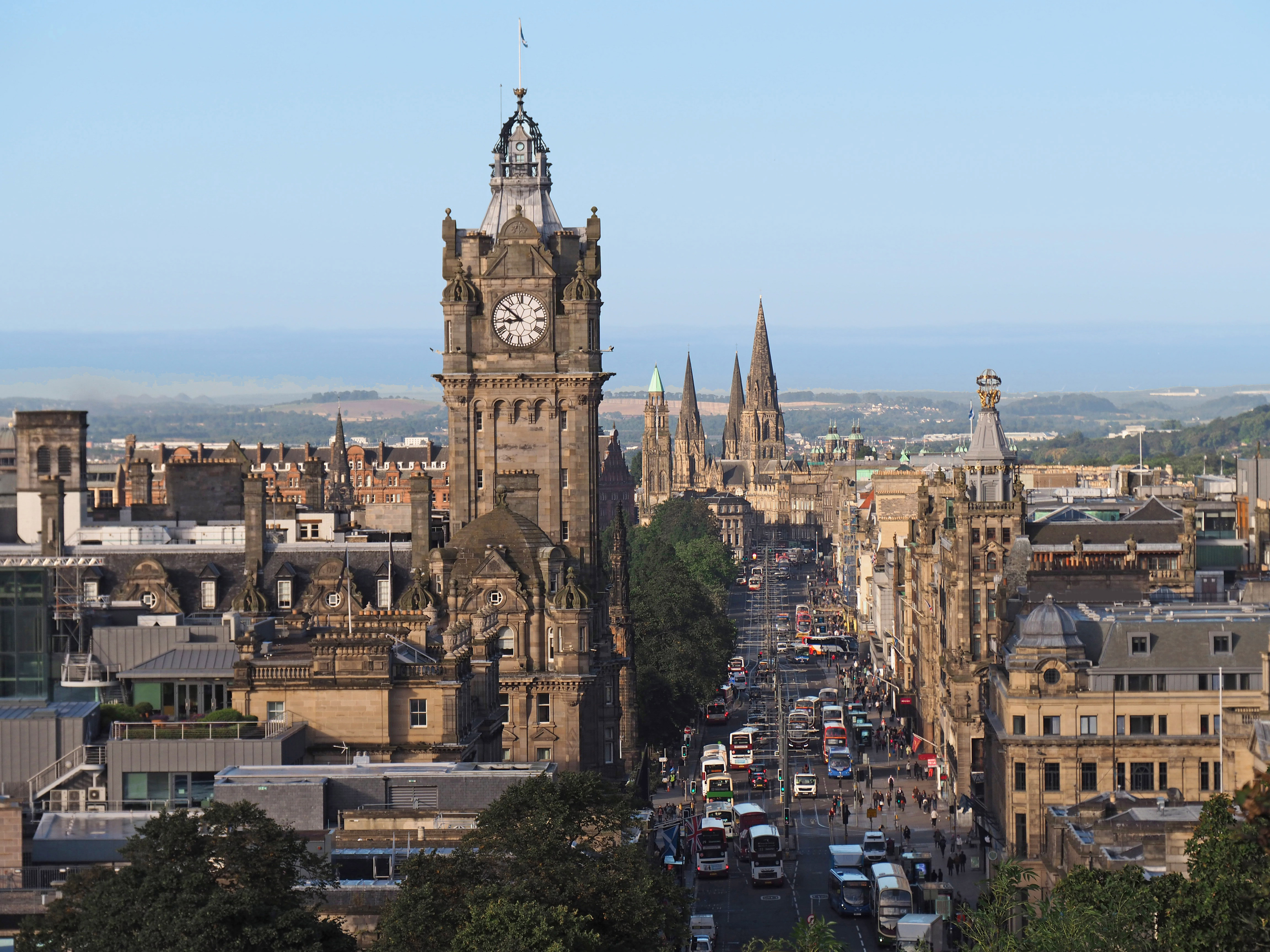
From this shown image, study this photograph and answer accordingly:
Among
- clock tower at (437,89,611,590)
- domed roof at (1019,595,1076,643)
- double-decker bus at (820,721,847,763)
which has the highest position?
clock tower at (437,89,611,590)

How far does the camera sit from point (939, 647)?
158 meters

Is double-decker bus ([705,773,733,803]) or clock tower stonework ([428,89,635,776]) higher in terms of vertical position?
clock tower stonework ([428,89,635,776])

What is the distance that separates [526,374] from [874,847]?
31.8 metres

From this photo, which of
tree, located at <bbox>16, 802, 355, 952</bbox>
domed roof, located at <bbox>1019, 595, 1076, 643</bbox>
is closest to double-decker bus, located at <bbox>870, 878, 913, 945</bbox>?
domed roof, located at <bbox>1019, 595, 1076, 643</bbox>

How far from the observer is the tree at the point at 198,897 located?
60625 mm

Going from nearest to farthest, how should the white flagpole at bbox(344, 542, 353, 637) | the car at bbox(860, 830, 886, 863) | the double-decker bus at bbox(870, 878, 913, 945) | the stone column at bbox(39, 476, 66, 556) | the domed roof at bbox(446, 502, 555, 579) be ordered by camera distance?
the double-decker bus at bbox(870, 878, 913, 945) < the white flagpole at bbox(344, 542, 353, 637) < the domed roof at bbox(446, 502, 555, 579) < the car at bbox(860, 830, 886, 863) < the stone column at bbox(39, 476, 66, 556)

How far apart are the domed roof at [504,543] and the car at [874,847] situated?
67.9ft

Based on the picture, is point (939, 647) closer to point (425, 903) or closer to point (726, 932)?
point (726, 932)

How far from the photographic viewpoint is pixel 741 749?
158 m

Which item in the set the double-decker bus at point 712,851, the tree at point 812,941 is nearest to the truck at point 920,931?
the tree at point 812,941

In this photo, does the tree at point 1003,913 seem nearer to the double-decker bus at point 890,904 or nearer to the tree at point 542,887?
the double-decker bus at point 890,904

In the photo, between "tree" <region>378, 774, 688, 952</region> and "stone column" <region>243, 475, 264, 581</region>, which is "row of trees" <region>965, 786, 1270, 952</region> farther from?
"stone column" <region>243, 475, 264, 581</region>

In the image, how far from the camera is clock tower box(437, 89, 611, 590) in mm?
130500

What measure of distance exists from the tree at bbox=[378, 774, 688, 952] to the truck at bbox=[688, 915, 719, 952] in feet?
64.2
